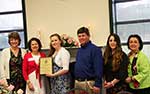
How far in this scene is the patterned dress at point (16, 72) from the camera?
3.96 metres

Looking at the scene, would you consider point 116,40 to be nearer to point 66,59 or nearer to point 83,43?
point 83,43

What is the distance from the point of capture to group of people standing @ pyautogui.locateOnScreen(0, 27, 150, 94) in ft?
11.7

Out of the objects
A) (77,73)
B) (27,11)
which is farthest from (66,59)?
(27,11)

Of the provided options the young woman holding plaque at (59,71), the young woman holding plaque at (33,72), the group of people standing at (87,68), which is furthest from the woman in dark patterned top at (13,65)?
the young woman holding plaque at (59,71)

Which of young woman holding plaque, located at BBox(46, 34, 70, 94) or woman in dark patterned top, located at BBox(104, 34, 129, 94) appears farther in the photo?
young woman holding plaque, located at BBox(46, 34, 70, 94)

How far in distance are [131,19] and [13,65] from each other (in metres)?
2.28

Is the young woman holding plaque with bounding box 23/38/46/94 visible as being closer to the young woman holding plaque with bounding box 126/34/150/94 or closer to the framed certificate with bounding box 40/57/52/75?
the framed certificate with bounding box 40/57/52/75

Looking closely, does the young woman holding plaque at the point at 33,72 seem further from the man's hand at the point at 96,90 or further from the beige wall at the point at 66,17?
the beige wall at the point at 66,17

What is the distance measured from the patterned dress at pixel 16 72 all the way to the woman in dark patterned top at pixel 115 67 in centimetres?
119

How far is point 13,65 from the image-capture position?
13.0ft

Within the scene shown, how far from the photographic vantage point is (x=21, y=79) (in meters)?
3.99

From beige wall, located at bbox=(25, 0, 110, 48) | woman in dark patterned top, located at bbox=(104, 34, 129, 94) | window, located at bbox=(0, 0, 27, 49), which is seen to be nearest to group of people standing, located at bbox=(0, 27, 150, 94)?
woman in dark patterned top, located at bbox=(104, 34, 129, 94)

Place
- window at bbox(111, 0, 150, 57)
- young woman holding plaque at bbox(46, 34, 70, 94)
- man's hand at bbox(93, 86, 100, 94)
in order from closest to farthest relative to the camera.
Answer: man's hand at bbox(93, 86, 100, 94) → young woman holding plaque at bbox(46, 34, 70, 94) → window at bbox(111, 0, 150, 57)

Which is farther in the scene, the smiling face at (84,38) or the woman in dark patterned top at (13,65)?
the woman in dark patterned top at (13,65)
